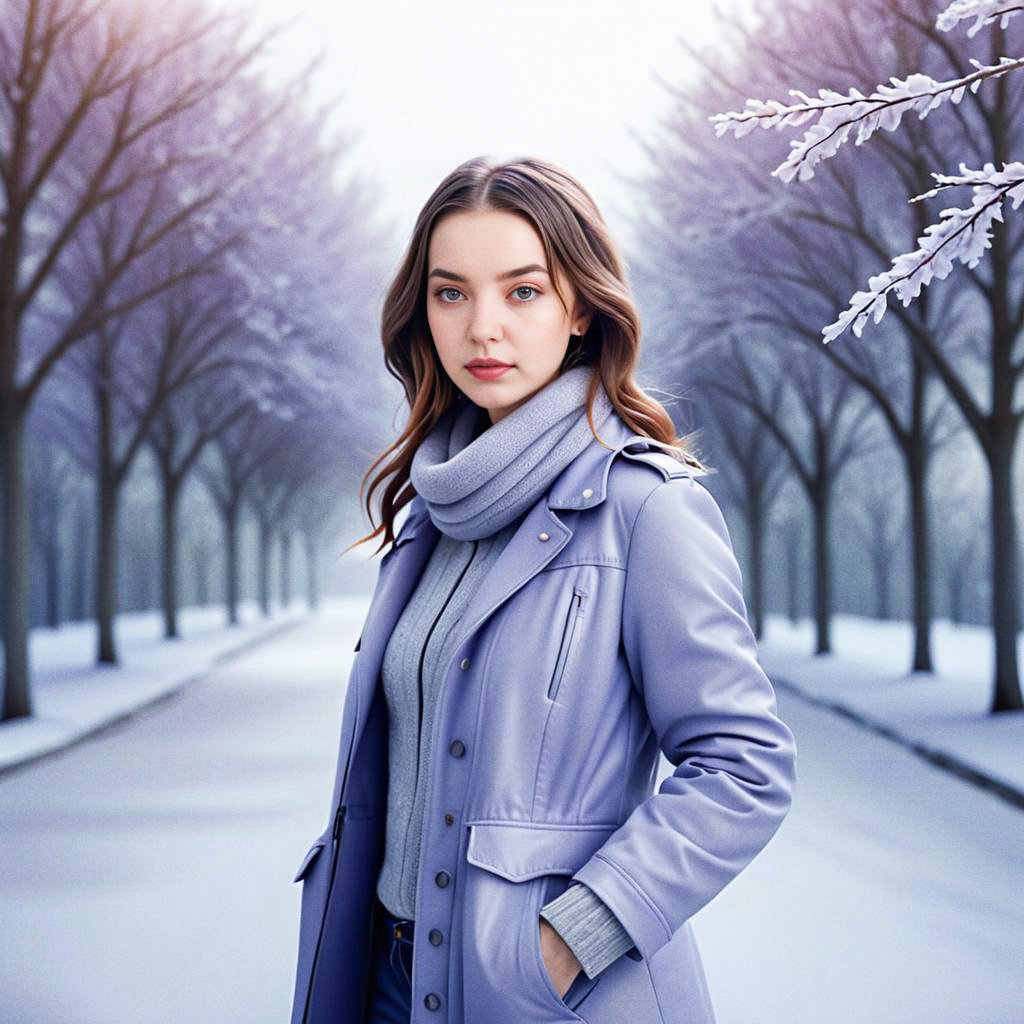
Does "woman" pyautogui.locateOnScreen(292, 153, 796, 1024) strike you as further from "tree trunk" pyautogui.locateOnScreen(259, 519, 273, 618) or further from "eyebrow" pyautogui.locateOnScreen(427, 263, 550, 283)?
"tree trunk" pyautogui.locateOnScreen(259, 519, 273, 618)

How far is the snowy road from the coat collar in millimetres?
3119

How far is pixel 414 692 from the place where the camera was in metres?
2.40

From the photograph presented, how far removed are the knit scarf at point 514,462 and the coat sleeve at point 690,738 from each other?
24cm

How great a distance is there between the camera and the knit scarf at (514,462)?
92.4 inches

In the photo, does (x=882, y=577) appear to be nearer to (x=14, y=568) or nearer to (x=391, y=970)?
(x=14, y=568)

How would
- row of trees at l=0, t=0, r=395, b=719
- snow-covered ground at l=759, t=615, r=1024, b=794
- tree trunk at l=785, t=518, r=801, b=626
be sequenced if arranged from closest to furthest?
snow-covered ground at l=759, t=615, r=1024, b=794
row of trees at l=0, t=0, r=395, b=719
tree trunk at l=785, t=518, r=801, b=626

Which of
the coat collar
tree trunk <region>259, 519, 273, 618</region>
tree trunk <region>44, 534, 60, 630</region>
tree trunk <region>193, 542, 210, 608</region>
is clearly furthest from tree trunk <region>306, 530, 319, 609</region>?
the coat collar

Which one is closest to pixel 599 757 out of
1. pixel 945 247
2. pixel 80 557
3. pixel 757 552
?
pixel 945 247

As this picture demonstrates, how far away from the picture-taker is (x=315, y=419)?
29609 millimetres

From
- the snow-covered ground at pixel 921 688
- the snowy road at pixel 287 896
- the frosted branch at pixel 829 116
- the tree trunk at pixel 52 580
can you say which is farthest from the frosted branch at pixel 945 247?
the tree trunk at pixel 52 580

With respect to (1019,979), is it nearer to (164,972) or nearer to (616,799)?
(164,972)

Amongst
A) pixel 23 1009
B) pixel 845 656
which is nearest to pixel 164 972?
pixel 23 1009

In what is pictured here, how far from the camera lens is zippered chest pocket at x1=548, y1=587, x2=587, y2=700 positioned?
7.01ft

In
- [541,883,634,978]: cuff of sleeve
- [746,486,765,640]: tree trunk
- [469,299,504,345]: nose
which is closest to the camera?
[541,883,634,978]: cuff of sleeve
